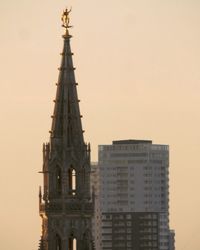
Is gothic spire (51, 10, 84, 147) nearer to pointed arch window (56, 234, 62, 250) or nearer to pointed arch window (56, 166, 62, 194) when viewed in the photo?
pointed arch window (56, 166, 62, 194)

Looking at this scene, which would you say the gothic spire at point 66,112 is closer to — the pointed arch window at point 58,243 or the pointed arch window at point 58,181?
the pointed arch window at point 58,181

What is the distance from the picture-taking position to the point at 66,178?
434 ft

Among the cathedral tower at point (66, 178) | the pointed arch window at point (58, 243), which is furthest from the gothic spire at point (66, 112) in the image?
the pointed arch window at point (58, 243)

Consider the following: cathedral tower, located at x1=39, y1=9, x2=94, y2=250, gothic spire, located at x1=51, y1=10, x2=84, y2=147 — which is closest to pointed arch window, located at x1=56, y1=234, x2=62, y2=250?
cathedral tower, located at x1=39, y1=9, x2=94, y2=250

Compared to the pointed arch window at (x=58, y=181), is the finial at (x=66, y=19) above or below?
above

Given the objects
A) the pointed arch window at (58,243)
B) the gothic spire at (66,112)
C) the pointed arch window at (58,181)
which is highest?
the gothic spire at (66,112)

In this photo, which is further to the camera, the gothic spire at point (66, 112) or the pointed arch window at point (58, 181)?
the gothic spire at point (66, 112)

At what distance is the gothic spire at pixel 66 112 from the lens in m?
133

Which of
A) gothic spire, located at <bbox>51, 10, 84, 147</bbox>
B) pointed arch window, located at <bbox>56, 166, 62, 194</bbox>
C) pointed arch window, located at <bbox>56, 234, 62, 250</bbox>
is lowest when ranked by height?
pointed arch window, located at <bbox>56, 234, 62, 250</bbox>

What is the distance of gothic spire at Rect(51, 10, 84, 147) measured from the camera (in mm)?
132750

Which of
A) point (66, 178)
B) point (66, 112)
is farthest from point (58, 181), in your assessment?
point (66, 112)

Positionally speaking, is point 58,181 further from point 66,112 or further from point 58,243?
point 66,112

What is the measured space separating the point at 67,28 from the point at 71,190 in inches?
376

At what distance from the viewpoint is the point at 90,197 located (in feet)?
435
